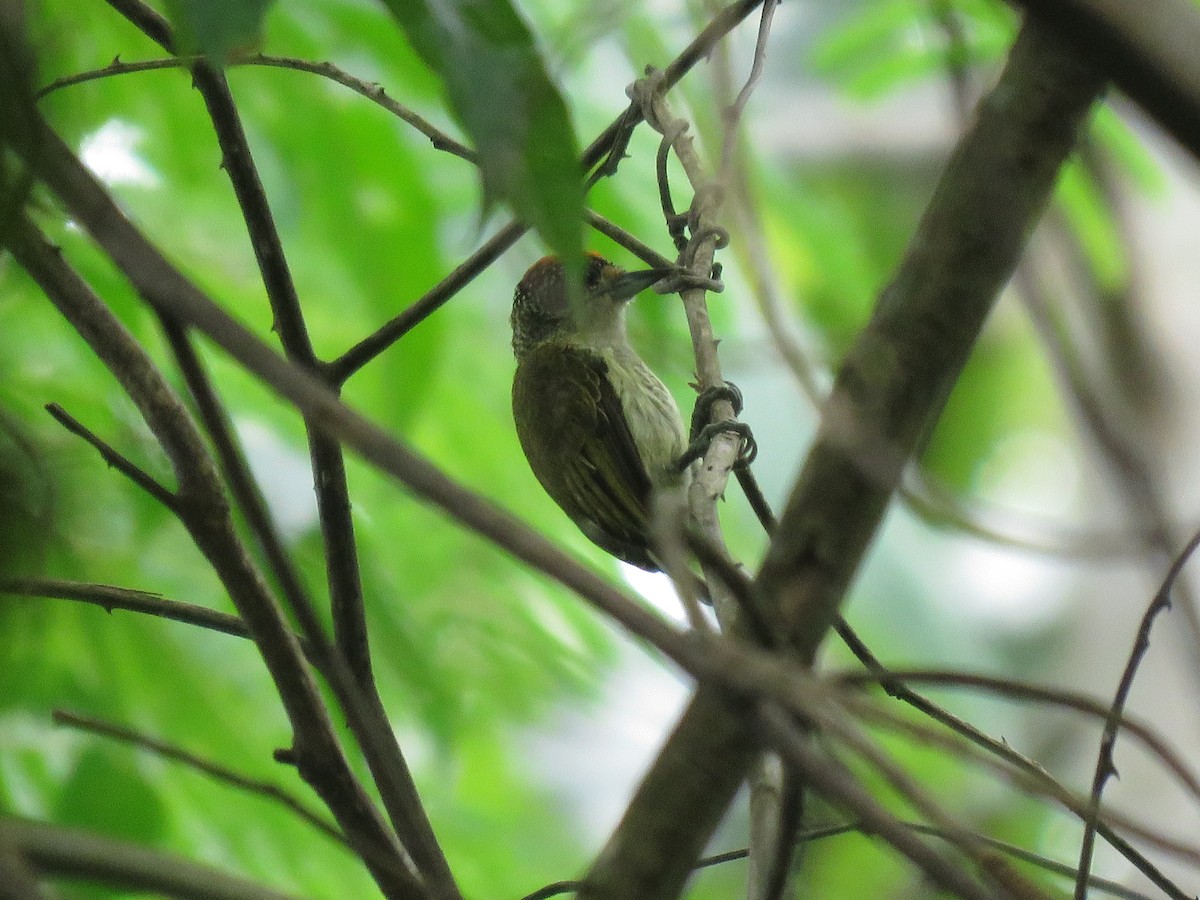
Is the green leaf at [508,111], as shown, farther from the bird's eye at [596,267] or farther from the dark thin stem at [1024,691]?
the bird's eye at [596,267]

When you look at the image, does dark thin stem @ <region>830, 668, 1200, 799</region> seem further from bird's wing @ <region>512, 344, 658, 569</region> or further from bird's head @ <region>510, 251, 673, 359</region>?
bird's head @ <region>510, 251, 673, 359</region>

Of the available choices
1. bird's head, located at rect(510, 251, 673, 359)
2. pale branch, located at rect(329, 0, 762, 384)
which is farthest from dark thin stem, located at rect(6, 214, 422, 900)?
bird's head, located at rect(510, 251, 673, 359)

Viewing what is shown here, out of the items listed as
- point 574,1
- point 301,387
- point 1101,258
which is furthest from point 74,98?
point 1101,258

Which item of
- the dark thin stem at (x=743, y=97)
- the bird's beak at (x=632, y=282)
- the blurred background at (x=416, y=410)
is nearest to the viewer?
the dark thin stem at (x=743, y=97)

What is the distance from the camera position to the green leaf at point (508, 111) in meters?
1.01

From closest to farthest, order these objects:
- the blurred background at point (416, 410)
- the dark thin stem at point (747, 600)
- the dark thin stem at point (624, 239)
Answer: the dark thin stem at point (747, 600) → the blurred background at point (416, 410) → the dark thin stem at point (624, 239)

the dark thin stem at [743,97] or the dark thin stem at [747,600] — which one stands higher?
the dark thin stem at [743,97]

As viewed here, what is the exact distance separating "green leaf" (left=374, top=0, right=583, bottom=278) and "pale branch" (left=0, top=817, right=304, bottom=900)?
551mm

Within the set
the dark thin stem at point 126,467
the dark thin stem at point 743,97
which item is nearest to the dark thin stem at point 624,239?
the dark thin stem at point 743,97

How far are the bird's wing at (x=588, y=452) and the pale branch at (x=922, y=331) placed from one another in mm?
2444

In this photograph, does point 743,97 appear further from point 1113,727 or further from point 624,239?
point 1113,727

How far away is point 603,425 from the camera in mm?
3773

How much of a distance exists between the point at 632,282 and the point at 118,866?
2.68 metres

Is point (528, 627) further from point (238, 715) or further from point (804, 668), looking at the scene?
point (804, 668)
